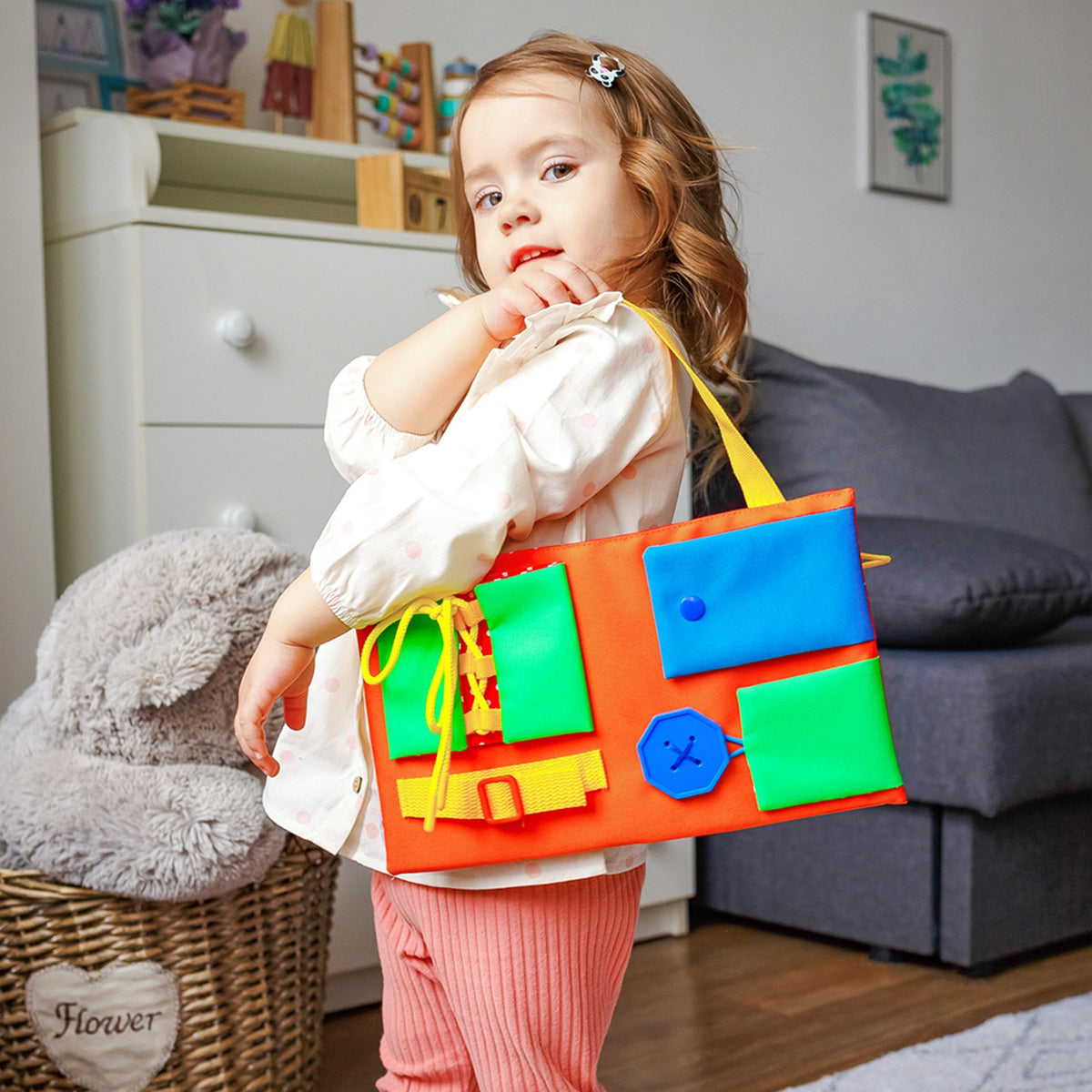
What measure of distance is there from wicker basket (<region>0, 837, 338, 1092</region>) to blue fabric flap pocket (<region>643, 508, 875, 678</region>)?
0.64 meters

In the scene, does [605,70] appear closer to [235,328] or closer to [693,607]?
[693,607]

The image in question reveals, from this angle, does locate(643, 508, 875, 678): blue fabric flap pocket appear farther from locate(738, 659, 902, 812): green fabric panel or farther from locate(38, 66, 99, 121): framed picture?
locate(38, 66, 99, 121): framed picture

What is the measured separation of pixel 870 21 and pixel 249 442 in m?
1.87

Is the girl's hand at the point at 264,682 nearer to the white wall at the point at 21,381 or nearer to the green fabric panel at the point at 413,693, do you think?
the green fabric panel at the point at 413,693

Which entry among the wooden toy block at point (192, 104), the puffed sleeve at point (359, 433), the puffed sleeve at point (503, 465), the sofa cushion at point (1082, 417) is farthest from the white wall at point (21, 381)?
the sofa cushion at point (1082, 417)

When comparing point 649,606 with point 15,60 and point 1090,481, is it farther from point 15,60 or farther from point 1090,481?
point 1090,481

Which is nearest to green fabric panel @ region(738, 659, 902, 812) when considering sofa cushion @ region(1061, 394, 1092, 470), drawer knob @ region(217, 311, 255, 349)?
drawer knob @ region(217, 311, 255, 349)

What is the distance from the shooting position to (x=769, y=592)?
77 centimetres

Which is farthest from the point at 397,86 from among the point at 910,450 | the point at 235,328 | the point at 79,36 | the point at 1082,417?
the point at 1082,417

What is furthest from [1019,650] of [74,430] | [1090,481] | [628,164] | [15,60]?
[15,60]

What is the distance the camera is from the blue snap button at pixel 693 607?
2.51ft

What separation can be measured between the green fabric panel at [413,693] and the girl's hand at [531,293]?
189mm

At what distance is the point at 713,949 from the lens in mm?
1875

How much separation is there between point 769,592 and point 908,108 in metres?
2.37
